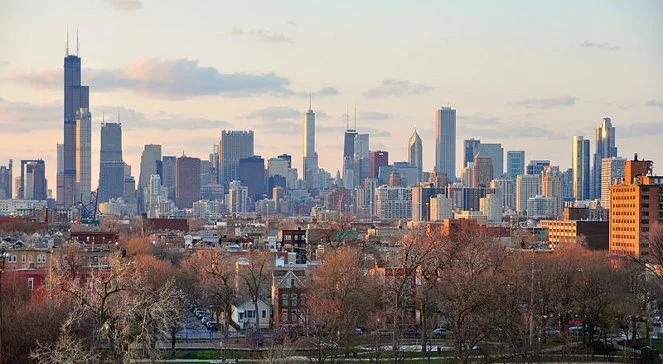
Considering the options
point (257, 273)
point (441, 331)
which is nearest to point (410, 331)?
point (441, 331)

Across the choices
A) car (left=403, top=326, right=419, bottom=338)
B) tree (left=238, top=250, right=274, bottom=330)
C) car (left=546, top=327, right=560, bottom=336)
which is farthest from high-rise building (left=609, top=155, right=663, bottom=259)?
car (left=403, top=326, right=419, bottom=338)

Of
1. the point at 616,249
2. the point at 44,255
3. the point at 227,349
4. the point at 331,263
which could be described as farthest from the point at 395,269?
the point at 616,249

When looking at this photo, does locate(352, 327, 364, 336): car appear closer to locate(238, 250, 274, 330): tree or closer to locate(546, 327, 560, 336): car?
locate(238, 250, 274, 330): tree

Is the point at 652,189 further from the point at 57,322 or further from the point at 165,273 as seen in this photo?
the point at 57,322

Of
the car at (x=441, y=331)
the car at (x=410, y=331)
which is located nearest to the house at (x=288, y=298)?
the car at (x=410, y=331)

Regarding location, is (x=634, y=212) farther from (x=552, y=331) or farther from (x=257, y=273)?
(x=552, y=331)
